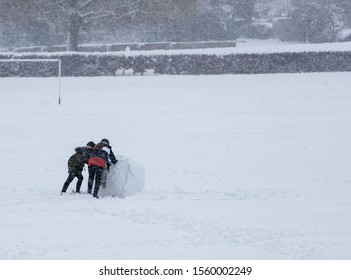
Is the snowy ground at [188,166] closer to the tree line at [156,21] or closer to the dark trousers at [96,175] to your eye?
the dark trousers at [96,175]

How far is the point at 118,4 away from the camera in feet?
145

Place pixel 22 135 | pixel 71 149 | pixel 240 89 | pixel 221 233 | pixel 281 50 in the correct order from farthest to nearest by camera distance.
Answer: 1. pixel 281 50
2. pixel 240 89
3. pixel 22 135
4. pixel 71 149
5. pixel 221 233

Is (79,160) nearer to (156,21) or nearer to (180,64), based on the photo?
(180,64)

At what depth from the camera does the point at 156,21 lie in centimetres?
4528

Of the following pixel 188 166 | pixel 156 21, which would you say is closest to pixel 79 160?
pixel 188 166

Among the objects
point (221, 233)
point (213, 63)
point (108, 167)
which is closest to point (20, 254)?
point (221, 233)

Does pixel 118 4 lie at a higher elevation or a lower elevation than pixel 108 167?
higher

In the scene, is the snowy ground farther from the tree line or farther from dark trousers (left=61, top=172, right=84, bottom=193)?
the tree line

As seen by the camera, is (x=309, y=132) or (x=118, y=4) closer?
(x=309, y=132)

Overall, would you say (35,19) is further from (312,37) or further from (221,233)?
(221,233)

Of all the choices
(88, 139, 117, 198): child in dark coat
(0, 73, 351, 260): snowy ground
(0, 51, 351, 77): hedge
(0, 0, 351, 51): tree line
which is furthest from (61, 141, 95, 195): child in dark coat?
(0, 0, 351, 51): tree line

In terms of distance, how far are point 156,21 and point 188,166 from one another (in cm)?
2770
